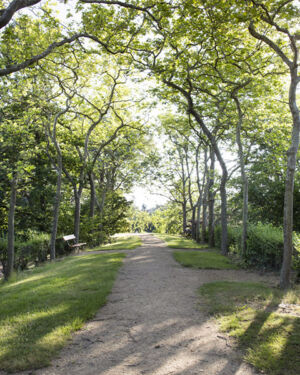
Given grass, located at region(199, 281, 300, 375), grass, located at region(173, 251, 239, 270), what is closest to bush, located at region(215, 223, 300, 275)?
grass, located at region(173, 251, 239, 270)

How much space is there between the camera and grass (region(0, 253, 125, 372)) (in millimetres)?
3760

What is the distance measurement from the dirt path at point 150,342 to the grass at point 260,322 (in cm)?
25

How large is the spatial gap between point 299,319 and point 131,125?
18.4 metres

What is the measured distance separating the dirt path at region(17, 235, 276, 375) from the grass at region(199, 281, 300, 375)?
0.84ft

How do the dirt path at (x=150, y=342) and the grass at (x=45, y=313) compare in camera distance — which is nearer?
the dirt path at (x=150, y=342)

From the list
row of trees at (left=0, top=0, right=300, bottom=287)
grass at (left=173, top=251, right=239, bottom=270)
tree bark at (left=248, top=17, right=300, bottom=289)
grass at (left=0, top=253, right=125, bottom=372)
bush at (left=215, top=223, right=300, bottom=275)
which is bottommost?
grass at (left=173, top=251, right=239, bottom=270)

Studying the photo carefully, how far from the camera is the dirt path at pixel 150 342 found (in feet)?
11.4

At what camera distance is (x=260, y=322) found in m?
4.83

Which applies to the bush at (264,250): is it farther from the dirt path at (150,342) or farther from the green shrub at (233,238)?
the dirt path at (150,342)

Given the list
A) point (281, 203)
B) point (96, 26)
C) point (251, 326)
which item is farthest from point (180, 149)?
point (251, 326)

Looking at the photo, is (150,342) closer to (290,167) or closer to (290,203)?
(290,203)

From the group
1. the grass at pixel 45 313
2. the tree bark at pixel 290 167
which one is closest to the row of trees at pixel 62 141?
the grass at pixel 45 313

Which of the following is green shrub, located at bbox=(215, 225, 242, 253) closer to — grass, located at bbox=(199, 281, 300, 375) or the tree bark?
the tree bark

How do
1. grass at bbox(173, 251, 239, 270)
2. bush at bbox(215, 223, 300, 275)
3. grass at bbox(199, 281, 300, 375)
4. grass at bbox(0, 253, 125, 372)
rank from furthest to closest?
grass at bbox(173, 251, 239, 270) < bush at bbox(215, 223, 300, 275) < grass at bbox(0, 253, 125, 372) < grass at bbox(199, 281, 300, 375)
